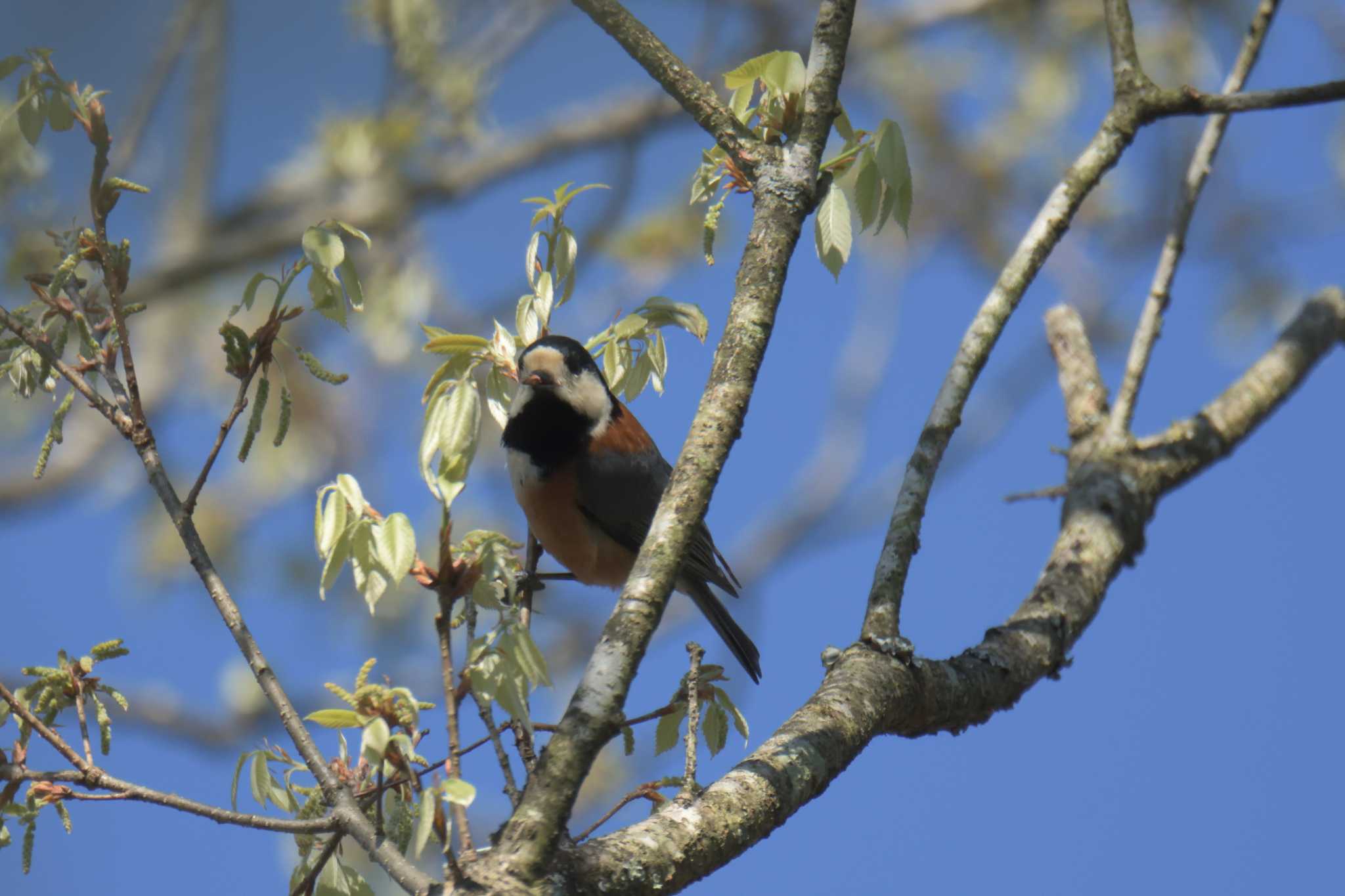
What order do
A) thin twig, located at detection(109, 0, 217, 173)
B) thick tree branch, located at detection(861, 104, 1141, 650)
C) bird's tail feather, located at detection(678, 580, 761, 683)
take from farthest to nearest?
thin twig, located at detection(109, 0, 217, 173) → bird's tail feather, located at detection(678, 580, 761, 683) → thick tree branch, located at detection(861, 104, 1141, 650)

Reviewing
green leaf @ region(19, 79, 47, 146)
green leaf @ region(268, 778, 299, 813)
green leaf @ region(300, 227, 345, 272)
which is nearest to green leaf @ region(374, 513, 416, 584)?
green leaf @ region(300, 227, 345, 272)

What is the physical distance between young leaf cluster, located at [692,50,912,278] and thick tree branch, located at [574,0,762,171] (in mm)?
31

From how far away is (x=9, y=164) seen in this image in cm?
225

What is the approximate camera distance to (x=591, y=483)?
4008 mm

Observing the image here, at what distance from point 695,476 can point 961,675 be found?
3.31 feet

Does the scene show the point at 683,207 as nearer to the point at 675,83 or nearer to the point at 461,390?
the point at 675,83

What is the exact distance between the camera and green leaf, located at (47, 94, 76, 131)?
187 centimetres

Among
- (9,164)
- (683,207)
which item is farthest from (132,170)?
(9,164)

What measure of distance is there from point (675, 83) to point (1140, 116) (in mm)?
1502

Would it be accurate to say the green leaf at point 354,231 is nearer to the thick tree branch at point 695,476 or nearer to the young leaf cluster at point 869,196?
the thick tree branch at point 695,476

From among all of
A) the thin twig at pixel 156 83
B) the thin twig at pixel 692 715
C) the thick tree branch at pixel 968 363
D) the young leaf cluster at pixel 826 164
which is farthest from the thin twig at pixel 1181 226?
the thin twig at pixel 156 83

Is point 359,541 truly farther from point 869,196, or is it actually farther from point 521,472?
point 521,472

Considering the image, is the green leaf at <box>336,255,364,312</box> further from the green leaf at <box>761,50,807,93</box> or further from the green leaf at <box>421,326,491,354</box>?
the green leaf at <box>761,50,807,93</box>

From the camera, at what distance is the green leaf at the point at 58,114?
1865 mm
